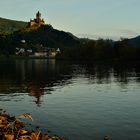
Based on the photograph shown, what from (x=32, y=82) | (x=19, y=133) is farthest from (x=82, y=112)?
(x=32, y=82)

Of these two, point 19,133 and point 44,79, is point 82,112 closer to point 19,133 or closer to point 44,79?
point 19,133

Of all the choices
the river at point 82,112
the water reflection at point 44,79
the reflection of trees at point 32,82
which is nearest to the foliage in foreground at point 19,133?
the river at point 82,112

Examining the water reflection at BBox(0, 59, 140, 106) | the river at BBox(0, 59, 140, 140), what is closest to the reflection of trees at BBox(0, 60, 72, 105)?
the water reflection at BBox(0, 59, 140, 106)

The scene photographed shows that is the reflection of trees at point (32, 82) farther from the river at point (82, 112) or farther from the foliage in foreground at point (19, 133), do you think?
the foliage in foreground at point (19, 133)

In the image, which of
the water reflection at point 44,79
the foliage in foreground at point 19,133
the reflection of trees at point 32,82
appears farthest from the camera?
the water reflection at point 44,79

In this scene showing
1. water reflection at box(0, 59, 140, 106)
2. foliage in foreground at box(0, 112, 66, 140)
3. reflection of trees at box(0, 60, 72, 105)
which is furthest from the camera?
water reflection at box(0, 59, 140, 106)

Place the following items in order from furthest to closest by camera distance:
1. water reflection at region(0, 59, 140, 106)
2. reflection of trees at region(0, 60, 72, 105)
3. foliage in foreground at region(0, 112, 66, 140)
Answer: water reflection at region(0, 59, 140, 106)
reflection of trees at region(0, 60, 72, 105)
foliage in foreground at region(0, 112, 66, 140)

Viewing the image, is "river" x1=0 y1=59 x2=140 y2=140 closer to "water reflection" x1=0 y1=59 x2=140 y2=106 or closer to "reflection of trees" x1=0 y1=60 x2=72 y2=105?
"water reflection" x1=0 y1=59 x2=140 y2=106

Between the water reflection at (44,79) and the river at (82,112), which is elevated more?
the river at (82,112)

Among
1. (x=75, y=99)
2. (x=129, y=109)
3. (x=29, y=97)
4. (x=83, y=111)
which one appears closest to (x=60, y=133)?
(x=83, y=111)

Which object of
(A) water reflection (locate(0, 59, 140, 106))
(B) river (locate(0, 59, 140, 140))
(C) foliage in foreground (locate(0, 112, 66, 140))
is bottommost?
(A) water reflection (locate(0, 59, 140, 106))

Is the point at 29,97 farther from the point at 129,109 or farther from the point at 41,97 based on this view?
the point at 129,109

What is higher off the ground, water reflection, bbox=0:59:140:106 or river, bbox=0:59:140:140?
river, bbox=0:59:140:140

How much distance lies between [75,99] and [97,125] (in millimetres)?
20355
